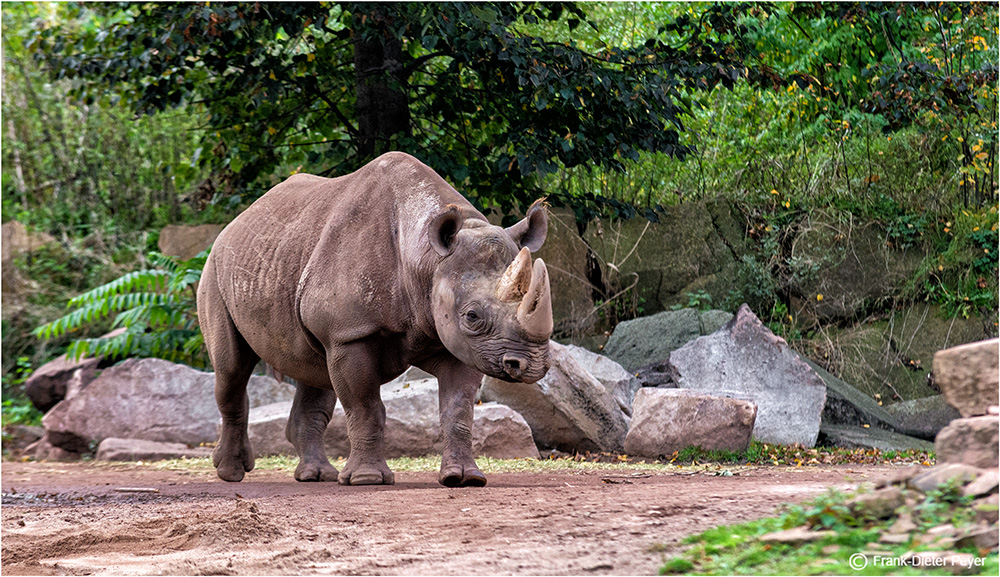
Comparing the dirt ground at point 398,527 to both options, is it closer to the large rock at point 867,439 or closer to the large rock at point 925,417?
the large rock at point 867,439

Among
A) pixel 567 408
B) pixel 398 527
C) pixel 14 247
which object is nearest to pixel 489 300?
pixel 398 527

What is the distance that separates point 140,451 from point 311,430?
3.88 m

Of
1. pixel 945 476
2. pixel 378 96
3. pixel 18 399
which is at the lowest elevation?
pixel 18 399

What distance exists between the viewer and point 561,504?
4.63 metres

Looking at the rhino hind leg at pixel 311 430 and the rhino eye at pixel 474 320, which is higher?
the rhino eye at pixel 474 320

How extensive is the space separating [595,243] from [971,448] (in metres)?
8.95

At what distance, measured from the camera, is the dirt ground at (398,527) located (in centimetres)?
359

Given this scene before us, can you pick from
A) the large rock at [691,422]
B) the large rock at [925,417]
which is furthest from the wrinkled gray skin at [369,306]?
the large rock at [925,417]

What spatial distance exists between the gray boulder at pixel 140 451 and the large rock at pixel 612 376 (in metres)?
3.92

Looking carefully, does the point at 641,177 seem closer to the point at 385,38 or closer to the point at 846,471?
the point at 385,38

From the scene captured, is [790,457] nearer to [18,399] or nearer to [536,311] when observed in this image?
[536,311]

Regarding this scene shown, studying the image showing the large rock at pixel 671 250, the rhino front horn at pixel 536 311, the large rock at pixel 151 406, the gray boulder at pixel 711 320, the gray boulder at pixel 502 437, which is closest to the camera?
the rhino front horn at pixel 536 311

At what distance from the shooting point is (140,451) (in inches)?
412

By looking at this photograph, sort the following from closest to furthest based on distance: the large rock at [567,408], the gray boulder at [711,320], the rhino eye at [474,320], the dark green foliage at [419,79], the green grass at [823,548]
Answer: the green grass at [823,548] < the rhino eye at [474,320] < the large rock at [567,408] < the dark green foliage at [419,79] < the gray boulder at [711,320]
